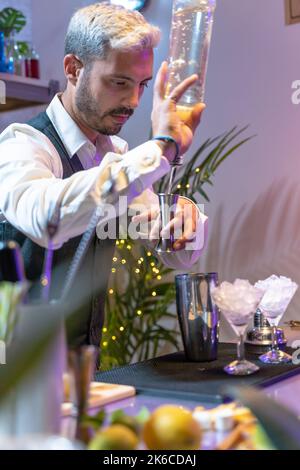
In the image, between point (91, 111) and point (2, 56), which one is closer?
point (91, 111)

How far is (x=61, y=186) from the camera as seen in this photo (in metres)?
1.54

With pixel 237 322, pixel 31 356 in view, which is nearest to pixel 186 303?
pixel 237 322

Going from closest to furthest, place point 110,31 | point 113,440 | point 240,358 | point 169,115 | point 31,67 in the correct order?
point 113,440 < point 169,115 < point 240,358 < point 110,31 < point 31,67

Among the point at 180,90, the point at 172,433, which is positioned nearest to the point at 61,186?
the point at 180,90

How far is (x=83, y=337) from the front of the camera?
204 centimetres

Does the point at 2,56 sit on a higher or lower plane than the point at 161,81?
higher

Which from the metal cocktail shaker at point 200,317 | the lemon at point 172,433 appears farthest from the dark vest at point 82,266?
the lemon at point 172,433

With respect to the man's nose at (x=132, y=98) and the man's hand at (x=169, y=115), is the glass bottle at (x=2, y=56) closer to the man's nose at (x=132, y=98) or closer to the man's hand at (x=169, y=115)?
the man's nose at (x=132, y=98)

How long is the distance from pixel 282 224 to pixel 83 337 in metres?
1.84

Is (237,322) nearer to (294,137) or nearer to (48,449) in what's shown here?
(48,449)

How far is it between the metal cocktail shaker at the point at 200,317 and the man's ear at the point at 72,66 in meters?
0.77

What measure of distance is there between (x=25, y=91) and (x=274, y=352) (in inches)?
107

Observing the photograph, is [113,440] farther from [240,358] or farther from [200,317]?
[200,317]

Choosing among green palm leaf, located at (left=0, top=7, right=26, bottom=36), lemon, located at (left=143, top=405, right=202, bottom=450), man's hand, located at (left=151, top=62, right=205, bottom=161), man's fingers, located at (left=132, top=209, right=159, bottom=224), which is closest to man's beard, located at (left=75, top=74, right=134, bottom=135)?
man's fingers, located at (left=132, top=209, right=159, bottom=224)
